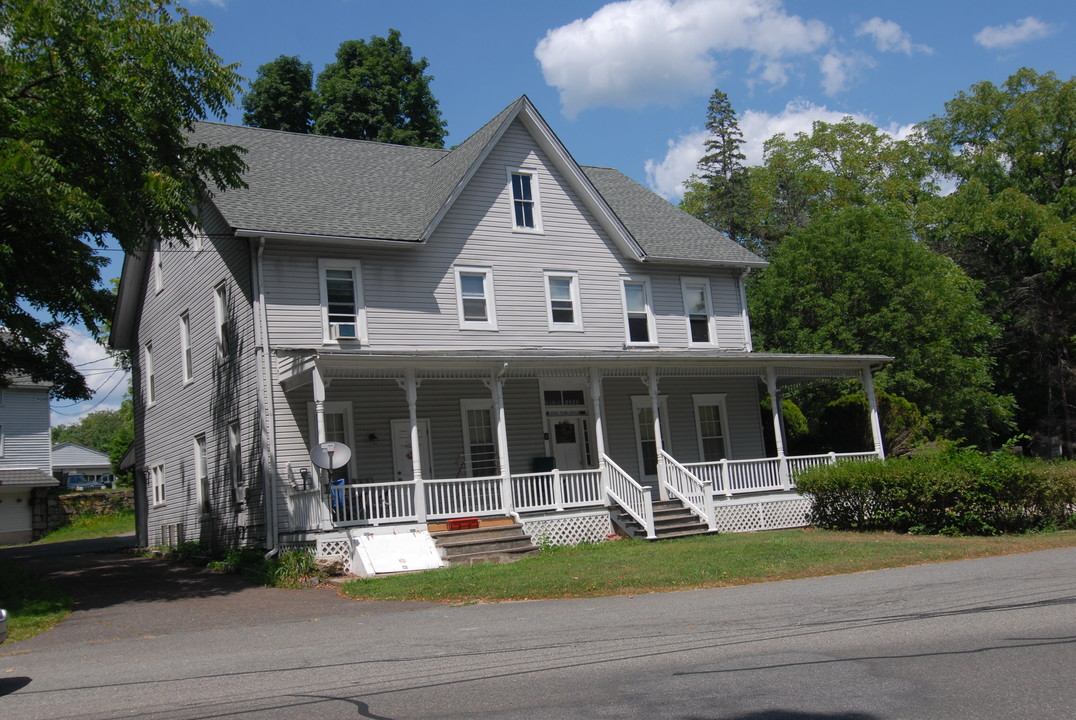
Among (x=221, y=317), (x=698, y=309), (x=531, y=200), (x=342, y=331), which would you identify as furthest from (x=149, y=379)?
(x=698, y=309)

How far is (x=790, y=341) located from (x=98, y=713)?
28020 millimetres

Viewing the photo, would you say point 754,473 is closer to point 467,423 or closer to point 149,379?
point 467,423

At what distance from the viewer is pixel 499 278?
2178 centimetres

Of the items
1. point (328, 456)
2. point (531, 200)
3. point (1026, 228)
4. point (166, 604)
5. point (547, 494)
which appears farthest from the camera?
point (1026, 228)

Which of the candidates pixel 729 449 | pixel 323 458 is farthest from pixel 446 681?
pixel 729 449

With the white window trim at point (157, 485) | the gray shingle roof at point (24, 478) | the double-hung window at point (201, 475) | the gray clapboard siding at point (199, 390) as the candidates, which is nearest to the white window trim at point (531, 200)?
the gray clapboard siding at point (199, 390)

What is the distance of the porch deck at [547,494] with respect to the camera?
17.2 meters

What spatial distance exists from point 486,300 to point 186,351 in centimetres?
772

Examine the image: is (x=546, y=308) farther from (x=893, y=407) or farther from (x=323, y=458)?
(x=893, y=407)

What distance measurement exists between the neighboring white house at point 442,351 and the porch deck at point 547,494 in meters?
0.06

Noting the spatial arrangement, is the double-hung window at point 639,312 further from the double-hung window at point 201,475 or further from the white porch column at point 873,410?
the double-hung window at point 201,475

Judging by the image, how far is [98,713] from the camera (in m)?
6.63

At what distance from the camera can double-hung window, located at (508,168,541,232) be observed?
22.5m

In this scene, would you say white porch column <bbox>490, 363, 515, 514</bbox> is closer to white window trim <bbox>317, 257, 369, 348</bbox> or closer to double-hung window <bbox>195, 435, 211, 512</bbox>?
white window trim <bbox>317, 257, 369, 348</bbox>
